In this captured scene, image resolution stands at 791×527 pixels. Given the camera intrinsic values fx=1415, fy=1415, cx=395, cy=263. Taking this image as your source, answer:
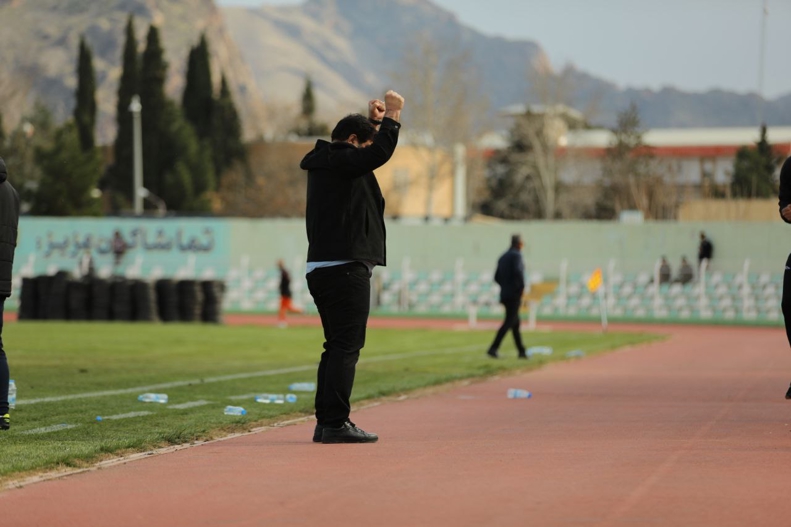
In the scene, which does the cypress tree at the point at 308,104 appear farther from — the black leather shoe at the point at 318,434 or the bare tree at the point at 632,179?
the black leather shoe at the point at 318,434

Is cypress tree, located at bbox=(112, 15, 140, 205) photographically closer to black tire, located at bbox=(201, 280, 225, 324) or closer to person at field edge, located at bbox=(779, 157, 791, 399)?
black tire, located at bbox=(201, 280, 225, 324)

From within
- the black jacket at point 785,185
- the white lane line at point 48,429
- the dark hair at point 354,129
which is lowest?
the white lane line at point 48,429

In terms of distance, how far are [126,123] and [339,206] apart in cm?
7691

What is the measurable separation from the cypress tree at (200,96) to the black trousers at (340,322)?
81.3 m

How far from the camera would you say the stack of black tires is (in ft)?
114

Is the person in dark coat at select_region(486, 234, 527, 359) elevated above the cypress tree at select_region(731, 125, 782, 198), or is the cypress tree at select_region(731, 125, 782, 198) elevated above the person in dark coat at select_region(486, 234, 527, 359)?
the cypress tree at select_region(731, 125, 782, 198)

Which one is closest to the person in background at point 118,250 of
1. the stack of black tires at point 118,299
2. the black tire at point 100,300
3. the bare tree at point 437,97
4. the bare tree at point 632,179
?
the stack of black tires at point 118,299

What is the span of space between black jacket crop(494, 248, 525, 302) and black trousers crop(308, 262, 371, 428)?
12.4 meters

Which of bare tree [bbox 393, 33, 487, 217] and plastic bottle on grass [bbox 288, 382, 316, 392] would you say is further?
bare tree [bbox 393, 33, 487, 217]

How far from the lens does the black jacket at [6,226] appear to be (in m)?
9.91

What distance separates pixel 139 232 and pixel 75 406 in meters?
36.6

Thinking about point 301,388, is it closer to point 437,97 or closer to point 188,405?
point 188,405

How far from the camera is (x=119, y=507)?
21.3ft

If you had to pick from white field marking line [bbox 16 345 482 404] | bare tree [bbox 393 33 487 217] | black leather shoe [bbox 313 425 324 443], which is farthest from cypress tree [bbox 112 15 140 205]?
black leather shoe [bbox 313 425 324 443]
